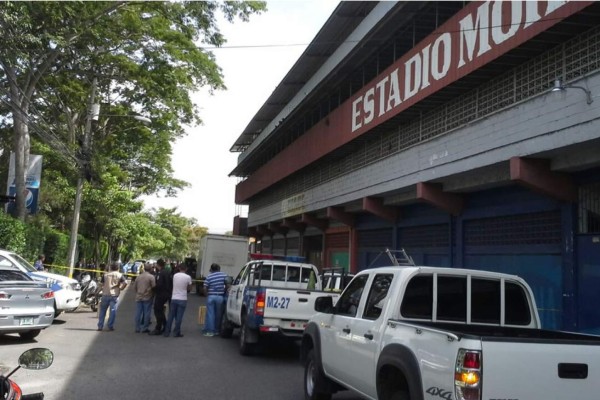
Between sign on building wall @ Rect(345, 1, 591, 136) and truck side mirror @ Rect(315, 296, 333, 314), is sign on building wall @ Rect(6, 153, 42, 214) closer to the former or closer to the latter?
sign on building wall @ Rect(345, 1, 591, 136)

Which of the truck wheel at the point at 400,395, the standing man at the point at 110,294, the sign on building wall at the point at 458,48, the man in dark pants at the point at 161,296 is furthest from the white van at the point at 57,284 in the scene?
the truck wheel at the point at 400,395

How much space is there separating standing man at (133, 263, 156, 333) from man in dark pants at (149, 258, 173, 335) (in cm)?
14

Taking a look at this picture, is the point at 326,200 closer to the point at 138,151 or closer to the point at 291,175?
the point at 291,175

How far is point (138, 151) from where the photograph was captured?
3553 centimetres

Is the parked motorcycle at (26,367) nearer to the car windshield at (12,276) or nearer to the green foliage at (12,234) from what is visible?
the car windshield at (12,276)

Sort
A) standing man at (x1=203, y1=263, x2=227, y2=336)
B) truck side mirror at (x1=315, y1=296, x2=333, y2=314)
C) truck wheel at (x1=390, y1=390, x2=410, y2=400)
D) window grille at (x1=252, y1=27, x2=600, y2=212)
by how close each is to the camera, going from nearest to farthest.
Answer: truck wheel at (x1=390, y1=390, x2=410, y2=400) → truck side mirror at (x1=315, y1=296, x2=333, y2=314) → window grille at (x1=252, y1=27, x2=600, y2=212) → standing man at (x1=203, y1=263, x2=227, y2=336)

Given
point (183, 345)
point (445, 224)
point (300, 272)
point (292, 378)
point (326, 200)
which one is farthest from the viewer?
Result: point (326, 200)

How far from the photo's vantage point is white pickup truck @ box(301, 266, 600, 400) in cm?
388

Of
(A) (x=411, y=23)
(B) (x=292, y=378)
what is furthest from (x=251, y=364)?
(A) (x=411, y=23)

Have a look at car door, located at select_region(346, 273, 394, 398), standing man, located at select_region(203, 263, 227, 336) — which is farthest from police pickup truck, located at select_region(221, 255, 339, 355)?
car door, located at select_region(346, 273, 394, 398)

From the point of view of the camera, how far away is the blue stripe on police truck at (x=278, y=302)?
34.2 ft

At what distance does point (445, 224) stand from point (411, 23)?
18.0ft

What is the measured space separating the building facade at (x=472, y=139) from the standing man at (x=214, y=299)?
4.21 meters

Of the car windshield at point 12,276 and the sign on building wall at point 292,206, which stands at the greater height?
the sign on building wall at point 292,206
